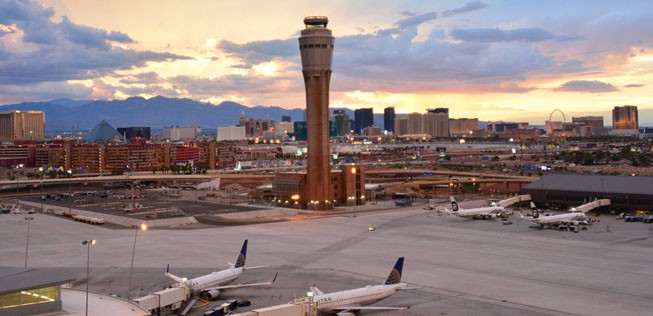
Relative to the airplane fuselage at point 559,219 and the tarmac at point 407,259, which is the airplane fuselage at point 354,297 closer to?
the tarmac at point 407,259

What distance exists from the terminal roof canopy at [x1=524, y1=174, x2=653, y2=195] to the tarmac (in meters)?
12.1

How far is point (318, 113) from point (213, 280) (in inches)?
2955

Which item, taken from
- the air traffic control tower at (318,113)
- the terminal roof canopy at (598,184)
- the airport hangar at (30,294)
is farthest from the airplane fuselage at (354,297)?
the air traffic control tower at (318,113)

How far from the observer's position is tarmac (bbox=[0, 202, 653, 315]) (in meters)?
51.3

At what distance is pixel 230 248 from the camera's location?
76125 millimetres

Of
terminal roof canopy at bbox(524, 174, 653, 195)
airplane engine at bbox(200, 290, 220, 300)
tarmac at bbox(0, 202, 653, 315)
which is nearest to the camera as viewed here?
airplane engine at bbox(200, 290, 220, 300)

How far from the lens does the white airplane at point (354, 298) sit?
148 ft

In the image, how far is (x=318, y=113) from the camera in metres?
125

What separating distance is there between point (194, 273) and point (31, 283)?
25.6 meters

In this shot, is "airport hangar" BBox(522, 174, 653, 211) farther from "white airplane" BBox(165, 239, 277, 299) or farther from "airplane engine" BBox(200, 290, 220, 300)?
"airplane engine" BBox(200, 290, 220, 300)

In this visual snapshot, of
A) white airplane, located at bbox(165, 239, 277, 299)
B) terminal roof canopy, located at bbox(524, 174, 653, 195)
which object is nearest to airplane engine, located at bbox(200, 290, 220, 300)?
white airplane, located at bbox(165, 239, 277, 299)

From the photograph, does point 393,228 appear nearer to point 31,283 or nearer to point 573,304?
point 573,304

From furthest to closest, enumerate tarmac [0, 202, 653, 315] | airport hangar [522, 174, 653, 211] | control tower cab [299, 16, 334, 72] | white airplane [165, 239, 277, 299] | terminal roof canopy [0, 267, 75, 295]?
1. control tower cab [299, 16, 334, 72]
2. airport hangar [522, 174, 653, 211]
3. tarmac [0, 202, 653, 315]
4. white airplane [165, 239, 277, 299]
5. terminal roof canopy [0, 267, 75, 295]

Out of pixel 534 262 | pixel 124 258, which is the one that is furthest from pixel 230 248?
pixel 534 262
